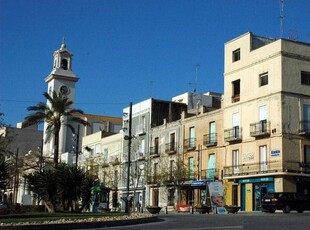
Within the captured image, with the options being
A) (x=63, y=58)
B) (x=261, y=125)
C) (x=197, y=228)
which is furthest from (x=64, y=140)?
(x=197, y=228)

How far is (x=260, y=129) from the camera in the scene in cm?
4650

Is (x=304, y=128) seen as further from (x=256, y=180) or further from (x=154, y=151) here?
(x=154, y=151)

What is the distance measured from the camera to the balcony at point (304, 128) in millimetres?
45463

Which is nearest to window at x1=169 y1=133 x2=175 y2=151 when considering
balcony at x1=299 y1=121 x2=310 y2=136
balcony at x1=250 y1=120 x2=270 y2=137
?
balcony at x1=250 y1=120 x2=270 y2=137

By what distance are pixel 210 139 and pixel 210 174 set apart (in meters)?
3.43

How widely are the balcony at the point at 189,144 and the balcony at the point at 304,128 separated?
13.2 m

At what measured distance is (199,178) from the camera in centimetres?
5428

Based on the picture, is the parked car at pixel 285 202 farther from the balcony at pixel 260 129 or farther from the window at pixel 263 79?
the window at pixel 263 79

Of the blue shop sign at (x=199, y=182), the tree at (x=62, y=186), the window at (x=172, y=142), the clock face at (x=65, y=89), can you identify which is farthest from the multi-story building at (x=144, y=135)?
the clock face at (x=65, y=89)

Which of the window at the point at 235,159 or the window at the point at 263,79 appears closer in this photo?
the window at the point at 263,79

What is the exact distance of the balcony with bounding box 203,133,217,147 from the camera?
173ft

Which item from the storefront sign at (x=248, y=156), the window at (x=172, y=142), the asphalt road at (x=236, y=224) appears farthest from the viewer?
the window at (x=172, y=142)

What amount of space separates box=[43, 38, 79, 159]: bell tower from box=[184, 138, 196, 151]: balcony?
123 feet

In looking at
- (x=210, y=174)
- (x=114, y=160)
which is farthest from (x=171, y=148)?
(x=114, y=160)
